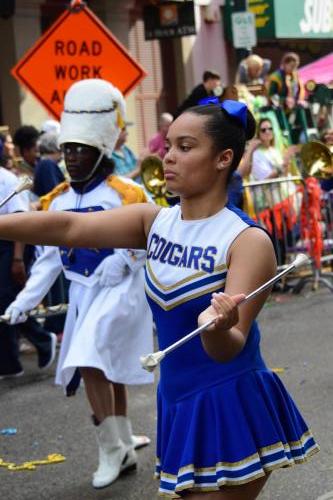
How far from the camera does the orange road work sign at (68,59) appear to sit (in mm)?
9211

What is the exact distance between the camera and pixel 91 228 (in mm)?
3482

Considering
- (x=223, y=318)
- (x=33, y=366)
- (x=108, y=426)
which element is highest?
(x=223, y=318)

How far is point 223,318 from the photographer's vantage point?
2.69m

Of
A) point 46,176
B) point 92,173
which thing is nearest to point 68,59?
point 46,176

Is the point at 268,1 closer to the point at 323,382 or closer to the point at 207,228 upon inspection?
the point at 323,382

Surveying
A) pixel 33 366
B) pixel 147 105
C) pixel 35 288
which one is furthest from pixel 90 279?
→ pixel 147 105

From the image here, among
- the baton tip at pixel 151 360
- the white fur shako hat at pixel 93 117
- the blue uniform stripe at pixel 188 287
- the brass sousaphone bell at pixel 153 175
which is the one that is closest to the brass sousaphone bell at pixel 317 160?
the brass sousaphone bell at pixel 153 175

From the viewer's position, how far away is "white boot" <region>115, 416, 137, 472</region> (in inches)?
208

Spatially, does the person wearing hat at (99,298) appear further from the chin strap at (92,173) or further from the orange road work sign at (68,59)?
the orange road work sign at (68,59)

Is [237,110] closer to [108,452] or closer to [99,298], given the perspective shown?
[99,298]

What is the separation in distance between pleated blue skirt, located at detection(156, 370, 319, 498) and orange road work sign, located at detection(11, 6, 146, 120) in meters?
6.10

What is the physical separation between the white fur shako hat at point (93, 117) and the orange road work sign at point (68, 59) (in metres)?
3.58

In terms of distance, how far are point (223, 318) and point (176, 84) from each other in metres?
18.2

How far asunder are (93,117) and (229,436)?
257 cm
